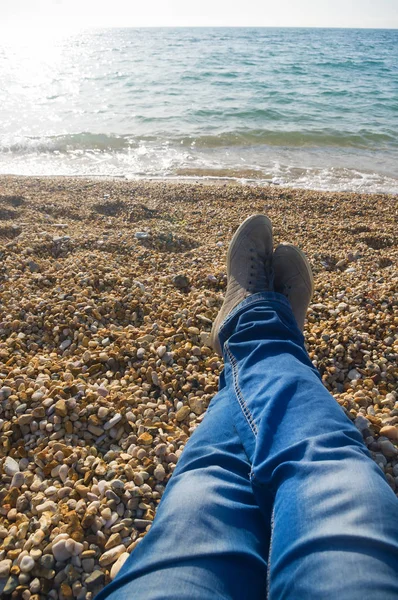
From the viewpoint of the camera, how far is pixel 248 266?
2.36 m

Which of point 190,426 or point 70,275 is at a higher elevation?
point 70,275

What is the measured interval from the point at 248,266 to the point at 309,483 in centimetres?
149

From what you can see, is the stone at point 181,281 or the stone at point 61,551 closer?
the stone at point 61,551

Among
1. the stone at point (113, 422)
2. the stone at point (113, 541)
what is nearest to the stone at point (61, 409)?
the stone at point (113, 422)

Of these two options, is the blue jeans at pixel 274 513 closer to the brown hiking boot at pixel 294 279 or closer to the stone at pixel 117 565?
the stone at pixel 117 565

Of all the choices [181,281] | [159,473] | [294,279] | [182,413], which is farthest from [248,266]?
[159,473]

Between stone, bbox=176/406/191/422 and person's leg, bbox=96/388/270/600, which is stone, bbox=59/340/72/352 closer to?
stone, bbox=176/406/191/422

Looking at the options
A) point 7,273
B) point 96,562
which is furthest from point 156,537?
point 7,273

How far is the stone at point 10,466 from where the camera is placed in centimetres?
157

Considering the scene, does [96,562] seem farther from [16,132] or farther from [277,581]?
[16,132]

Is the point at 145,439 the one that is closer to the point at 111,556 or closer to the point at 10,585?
the point at 111,556

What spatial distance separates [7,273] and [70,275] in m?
0.46

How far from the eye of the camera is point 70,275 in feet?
9.35

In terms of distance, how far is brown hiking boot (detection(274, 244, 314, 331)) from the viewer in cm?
228
